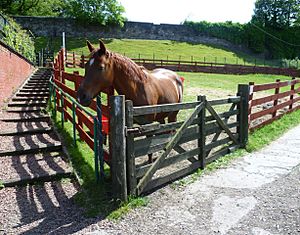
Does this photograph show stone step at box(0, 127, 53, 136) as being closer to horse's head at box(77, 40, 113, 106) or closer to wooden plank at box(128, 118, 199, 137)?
horse's head at box(77, 40, 113, 106)

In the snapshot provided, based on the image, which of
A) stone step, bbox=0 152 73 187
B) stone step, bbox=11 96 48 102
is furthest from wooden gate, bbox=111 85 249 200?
stone step, bbox=11 96 48 102

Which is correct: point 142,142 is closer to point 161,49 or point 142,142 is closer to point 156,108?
point 156,108

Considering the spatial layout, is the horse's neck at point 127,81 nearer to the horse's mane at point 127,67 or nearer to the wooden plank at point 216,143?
the horse's mane at point 127,67

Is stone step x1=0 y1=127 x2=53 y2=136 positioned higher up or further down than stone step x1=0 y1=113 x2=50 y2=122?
further down

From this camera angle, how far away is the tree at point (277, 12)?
63094mm

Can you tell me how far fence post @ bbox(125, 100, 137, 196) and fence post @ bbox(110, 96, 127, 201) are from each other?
8 cm

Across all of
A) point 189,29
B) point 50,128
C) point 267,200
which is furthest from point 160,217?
point 189,29

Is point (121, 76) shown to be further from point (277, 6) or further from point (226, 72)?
point (277, 6)

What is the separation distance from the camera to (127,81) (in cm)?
454

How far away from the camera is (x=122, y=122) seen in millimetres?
3826

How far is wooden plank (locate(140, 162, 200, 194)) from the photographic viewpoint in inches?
170

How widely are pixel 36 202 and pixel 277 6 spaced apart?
70.9 meters

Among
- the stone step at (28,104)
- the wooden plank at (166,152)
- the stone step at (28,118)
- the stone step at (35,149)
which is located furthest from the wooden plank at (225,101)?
the stone step at (28,104)

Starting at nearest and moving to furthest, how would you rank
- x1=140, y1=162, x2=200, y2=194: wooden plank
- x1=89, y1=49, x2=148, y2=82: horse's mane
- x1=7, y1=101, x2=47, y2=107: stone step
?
x1=140, y1=162, x2=200, y2=194: wooden plank
x1=89, y1=49, x2=148, y2=82: horse's mane
x1=7, y1=101, x2=47, y2=107: stone step
